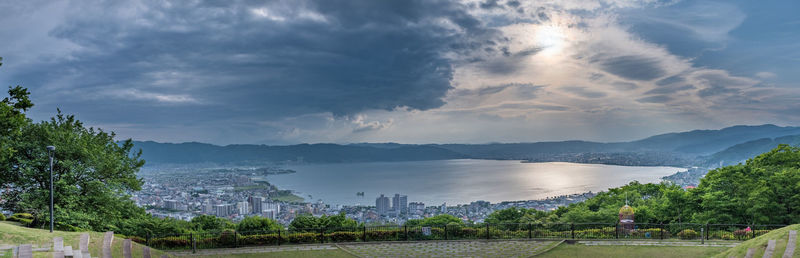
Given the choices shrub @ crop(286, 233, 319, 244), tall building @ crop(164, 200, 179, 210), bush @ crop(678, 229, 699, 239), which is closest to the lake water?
tall building @ crop(164, 200, 179, 210)

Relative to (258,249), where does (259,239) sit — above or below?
above

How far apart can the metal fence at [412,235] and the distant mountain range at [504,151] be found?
405ft

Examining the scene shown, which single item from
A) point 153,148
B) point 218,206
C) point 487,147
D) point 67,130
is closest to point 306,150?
point 153,148

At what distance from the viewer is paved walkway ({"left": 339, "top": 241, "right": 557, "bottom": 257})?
15.6 meters

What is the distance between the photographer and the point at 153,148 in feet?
428

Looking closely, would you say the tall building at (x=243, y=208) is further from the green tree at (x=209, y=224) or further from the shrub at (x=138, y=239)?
the shrub at (x=138, y=239)

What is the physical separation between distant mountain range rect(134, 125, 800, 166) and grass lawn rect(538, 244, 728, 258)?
126046 millimetres

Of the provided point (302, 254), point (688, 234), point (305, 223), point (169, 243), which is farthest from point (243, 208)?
point (688, 234)

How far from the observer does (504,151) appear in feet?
601

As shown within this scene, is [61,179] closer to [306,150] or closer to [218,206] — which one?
[218,206]

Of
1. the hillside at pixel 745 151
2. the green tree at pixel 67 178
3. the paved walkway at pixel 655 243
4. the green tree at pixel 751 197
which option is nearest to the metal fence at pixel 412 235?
the paved walkway at pixel 655 243

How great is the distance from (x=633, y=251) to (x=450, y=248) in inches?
270

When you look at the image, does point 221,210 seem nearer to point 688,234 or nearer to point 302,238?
point 302,238

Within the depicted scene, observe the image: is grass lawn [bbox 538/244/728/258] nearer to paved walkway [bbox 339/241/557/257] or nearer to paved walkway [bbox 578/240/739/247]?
paved walkway [bbox 578/240/739/247]
